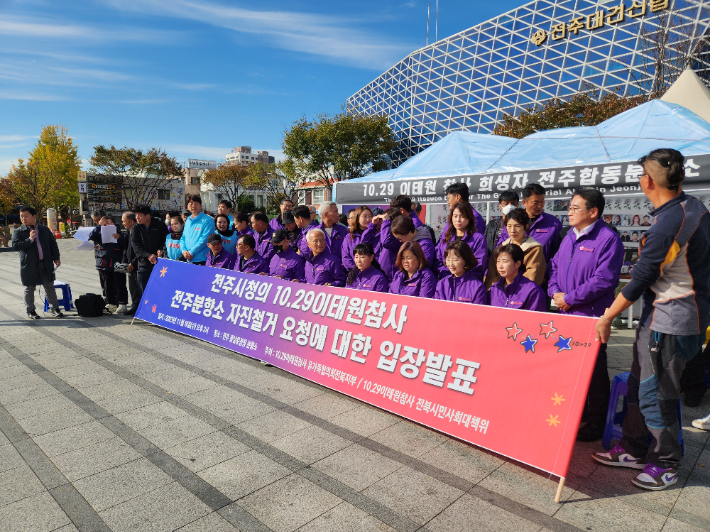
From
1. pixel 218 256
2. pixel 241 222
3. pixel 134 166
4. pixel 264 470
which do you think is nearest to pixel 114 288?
pixel 218 256

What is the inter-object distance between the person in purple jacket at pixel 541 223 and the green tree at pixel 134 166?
36964mm

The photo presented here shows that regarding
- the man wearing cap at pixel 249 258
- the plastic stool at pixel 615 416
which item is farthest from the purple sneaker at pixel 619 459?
the man wearing cap at pixel 249 258

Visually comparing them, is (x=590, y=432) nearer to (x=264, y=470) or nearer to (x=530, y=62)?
(x=264, y=470)

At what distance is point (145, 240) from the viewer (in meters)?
6.80

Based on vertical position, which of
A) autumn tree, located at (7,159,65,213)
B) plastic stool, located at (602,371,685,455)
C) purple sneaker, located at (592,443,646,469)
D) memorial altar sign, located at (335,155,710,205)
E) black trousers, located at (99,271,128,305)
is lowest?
purple sneaker, located at (592,443,646,469)

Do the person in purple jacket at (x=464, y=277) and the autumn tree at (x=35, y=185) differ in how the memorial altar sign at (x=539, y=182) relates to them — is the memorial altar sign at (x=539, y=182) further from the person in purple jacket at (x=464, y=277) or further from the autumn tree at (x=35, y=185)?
the autumn tree at (x=35, y=185)

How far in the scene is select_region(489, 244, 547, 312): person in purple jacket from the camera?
10.3ft

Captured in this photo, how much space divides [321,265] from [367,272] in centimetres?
63

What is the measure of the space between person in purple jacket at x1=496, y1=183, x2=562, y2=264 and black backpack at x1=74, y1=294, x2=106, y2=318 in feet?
21.3

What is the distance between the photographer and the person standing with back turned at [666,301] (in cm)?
242

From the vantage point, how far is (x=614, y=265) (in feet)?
9.61

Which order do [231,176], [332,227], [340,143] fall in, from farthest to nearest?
[231,176] < [340,143] < [332,227]

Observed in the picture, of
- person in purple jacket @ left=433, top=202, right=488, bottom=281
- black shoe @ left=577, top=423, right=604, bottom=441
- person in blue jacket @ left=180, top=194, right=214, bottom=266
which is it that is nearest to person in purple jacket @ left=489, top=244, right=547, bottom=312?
person in purple jacket @ left=433, top=202, right=488, bottom=281

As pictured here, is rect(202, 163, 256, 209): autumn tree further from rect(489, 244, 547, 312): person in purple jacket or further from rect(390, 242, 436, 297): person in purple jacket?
rect(489, 244, 547, 312): person in purple jacket
